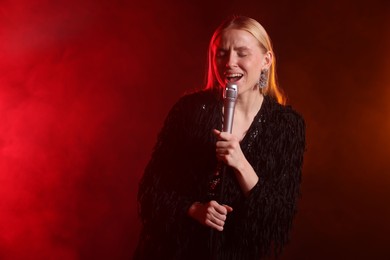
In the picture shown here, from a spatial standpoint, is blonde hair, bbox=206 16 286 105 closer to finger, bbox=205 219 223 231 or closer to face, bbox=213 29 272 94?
face, bbox=213 29 272 94

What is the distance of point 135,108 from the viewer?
2328mm

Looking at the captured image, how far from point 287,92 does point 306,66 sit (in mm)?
176

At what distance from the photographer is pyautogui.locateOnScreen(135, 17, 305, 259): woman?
1347mm

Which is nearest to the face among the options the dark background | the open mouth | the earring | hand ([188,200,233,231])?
the open mouth

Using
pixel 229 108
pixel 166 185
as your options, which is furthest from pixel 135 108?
pixel 229 108

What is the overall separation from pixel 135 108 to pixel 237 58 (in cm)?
107

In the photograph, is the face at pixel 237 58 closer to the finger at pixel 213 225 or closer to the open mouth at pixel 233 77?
the open mouth at pixel 233 77

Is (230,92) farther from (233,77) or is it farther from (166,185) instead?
(166,185)

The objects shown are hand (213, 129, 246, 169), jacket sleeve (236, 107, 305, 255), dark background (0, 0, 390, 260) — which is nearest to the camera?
A: hand (213, 129, 246, 169)

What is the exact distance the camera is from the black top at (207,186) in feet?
4.45

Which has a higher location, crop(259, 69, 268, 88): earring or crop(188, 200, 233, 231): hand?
crop(259, 69, 268, 88): earring

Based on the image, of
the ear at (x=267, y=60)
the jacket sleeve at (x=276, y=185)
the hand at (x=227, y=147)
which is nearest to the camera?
the hand at (x=227, y=147)

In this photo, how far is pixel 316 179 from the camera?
225cm

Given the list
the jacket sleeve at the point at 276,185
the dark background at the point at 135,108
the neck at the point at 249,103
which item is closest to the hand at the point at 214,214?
the jacket sleeve at the point at 276,185
